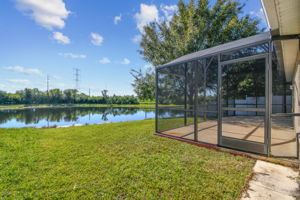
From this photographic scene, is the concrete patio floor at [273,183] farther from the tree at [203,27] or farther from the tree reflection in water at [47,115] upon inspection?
the tree reflection in water at [47,115]

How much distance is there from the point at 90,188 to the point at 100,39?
16241 millimetres

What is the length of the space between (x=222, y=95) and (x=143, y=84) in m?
7.68

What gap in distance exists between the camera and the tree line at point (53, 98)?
42.2 meters

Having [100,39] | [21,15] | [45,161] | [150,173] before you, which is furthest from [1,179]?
[100,39]

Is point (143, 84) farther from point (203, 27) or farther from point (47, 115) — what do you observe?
point (47, 115)

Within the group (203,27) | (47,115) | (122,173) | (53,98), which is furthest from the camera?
(53,98)

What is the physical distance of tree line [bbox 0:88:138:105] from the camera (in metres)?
42.2

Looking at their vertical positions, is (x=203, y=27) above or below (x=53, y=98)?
above

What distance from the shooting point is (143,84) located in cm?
1099

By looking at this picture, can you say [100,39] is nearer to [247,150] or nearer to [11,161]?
[11,161]

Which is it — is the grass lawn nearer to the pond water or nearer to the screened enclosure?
the screened enclosure

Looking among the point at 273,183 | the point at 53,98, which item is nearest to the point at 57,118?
the point at 273,183

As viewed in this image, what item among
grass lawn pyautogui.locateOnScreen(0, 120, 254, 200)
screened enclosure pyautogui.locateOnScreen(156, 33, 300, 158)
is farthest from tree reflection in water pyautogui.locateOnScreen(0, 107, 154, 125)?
grass lawn pyautogui.locateOnScreen(0, 120, 254, 200)

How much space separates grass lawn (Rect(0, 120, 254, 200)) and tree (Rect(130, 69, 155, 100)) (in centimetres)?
759
